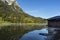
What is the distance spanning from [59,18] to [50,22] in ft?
23.9

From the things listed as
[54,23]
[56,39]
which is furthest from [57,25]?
[56,39]

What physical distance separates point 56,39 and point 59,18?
20.4m

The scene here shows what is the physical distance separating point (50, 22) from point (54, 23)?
59.6 inches

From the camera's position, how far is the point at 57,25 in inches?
2141

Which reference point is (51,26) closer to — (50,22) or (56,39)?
(50,22)

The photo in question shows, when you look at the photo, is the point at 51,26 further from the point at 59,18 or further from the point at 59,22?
the point at 59,18

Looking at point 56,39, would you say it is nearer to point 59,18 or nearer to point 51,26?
point 59,18

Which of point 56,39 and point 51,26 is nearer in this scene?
point 56,39

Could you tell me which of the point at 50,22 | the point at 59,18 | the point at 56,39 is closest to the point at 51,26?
the point at 50,22

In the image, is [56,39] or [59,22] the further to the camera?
[59,22]

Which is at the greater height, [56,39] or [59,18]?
[59,18]

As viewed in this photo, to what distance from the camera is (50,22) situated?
183ft

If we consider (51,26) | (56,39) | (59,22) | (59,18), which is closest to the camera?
(56,39)

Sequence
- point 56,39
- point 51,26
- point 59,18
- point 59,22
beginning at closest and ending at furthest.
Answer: point 56,39 < point 59,18 < point 59,22 < point 51,26
